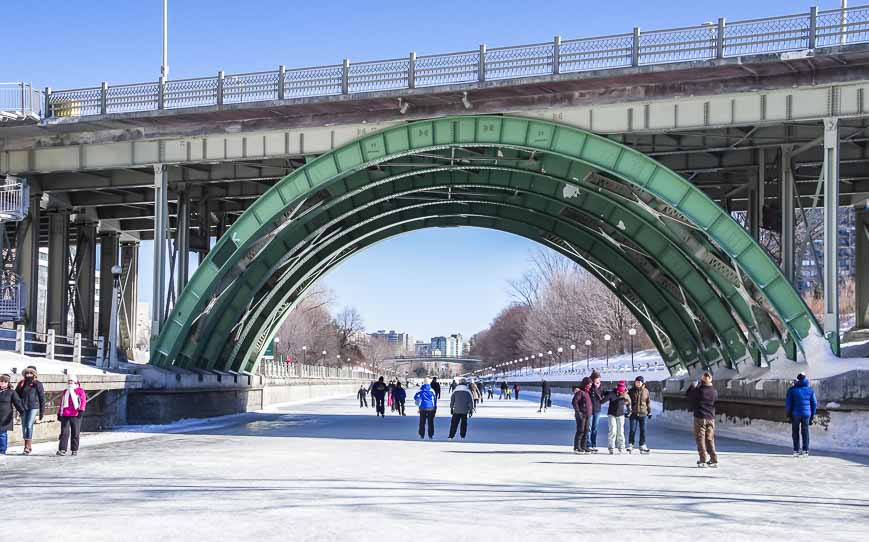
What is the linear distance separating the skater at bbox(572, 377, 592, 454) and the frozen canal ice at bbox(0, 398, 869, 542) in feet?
1.84

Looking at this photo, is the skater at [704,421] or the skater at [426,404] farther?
the skater at [426,404]

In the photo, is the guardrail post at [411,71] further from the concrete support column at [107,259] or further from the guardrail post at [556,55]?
the concrete support column at [107,259]

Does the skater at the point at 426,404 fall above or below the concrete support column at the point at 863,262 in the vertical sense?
below

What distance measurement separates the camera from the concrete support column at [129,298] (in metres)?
47.7

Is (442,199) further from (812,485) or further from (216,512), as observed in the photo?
(216,512)

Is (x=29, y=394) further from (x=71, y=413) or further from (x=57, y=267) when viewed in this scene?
(x=57, y=267)

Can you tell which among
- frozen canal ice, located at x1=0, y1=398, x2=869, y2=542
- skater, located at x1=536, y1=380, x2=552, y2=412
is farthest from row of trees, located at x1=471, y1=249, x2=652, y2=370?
frozen canal ice, located at x1=0, y1=398, x2=869, y2=542

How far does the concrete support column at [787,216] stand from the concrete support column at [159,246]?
1951 centimetres

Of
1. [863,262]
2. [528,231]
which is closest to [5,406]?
[863,262]

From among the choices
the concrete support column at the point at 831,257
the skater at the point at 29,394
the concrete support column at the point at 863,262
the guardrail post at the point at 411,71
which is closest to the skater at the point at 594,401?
the concrete support column at the point at 831,257

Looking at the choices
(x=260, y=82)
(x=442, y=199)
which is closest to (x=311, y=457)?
(x=260, y=82)

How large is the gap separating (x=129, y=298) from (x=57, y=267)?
928 centimetres

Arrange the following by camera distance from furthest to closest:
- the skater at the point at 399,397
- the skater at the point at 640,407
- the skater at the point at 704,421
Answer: the skater at the point at 399,397
the skater at the point at 640,407
the skater at the point at 704,421

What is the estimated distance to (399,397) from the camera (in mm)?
44750
